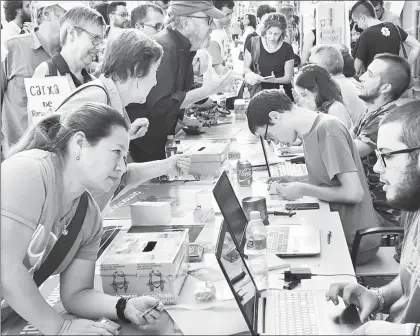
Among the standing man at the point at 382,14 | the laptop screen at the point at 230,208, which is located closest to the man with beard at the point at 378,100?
the laptop screen at the point at 230,208

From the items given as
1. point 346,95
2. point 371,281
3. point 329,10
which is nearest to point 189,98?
point 346,95

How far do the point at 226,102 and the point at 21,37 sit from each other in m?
2.41

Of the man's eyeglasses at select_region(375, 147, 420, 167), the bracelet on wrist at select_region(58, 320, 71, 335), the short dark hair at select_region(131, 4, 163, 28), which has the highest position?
the short dark hair at select_region(131, 4, 163, 28)

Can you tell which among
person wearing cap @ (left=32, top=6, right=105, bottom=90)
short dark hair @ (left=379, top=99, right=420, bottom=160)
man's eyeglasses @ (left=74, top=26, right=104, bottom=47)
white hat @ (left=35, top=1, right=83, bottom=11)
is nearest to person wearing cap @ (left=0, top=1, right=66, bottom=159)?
white hat @ (left=35, top=1, right=83, bottom=11)

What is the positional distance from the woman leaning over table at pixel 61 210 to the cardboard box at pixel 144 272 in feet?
0.23

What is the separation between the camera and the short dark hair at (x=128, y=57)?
2924 mm

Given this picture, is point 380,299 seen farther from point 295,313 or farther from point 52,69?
point 52,69

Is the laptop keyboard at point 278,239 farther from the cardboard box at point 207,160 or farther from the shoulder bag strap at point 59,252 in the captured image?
the cardboard box at point 207,160

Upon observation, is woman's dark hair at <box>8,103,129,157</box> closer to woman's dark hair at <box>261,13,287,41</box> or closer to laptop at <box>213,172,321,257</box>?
laptop at <box>213,172,321,257</box>

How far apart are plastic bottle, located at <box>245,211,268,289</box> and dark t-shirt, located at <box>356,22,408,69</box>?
14.9 feet

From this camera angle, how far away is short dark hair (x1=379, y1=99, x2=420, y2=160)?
2.07 meters

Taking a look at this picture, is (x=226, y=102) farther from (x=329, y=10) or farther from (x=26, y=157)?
(x=26, y=157)

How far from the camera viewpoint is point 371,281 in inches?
117

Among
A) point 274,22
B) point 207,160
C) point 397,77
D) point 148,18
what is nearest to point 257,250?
point 207,160
